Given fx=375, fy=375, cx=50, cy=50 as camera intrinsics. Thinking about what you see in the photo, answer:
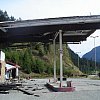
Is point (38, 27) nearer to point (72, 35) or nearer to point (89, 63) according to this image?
point (72, 35)

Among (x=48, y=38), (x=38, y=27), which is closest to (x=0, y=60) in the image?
(x=48, y=38)

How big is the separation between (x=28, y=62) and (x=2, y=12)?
160ft

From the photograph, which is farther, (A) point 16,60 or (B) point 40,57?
(B) point 40,57

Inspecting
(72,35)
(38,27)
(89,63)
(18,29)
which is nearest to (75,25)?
(38,27)

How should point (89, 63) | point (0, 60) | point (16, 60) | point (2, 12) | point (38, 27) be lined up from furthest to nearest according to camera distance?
point (89, 63)
point (2, 12)
point (16, 60)
point (0, 60)
point (38, 27)

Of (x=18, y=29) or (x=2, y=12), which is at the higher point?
(x=2, y=12)

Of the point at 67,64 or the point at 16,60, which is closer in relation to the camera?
the point at 16,60

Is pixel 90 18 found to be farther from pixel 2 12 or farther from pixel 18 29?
pixel 2 12

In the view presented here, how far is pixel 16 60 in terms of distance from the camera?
10500cm

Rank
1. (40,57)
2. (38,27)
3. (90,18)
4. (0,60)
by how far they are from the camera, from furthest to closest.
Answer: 1. (40,57)
2. (0,60)
3. (38,27)
4. (90,18)

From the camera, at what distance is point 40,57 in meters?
136

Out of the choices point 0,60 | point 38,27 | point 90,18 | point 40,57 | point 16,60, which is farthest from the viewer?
point 40,57

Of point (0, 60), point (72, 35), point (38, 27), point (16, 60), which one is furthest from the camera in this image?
point (16, 60)

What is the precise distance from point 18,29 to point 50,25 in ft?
12.9
